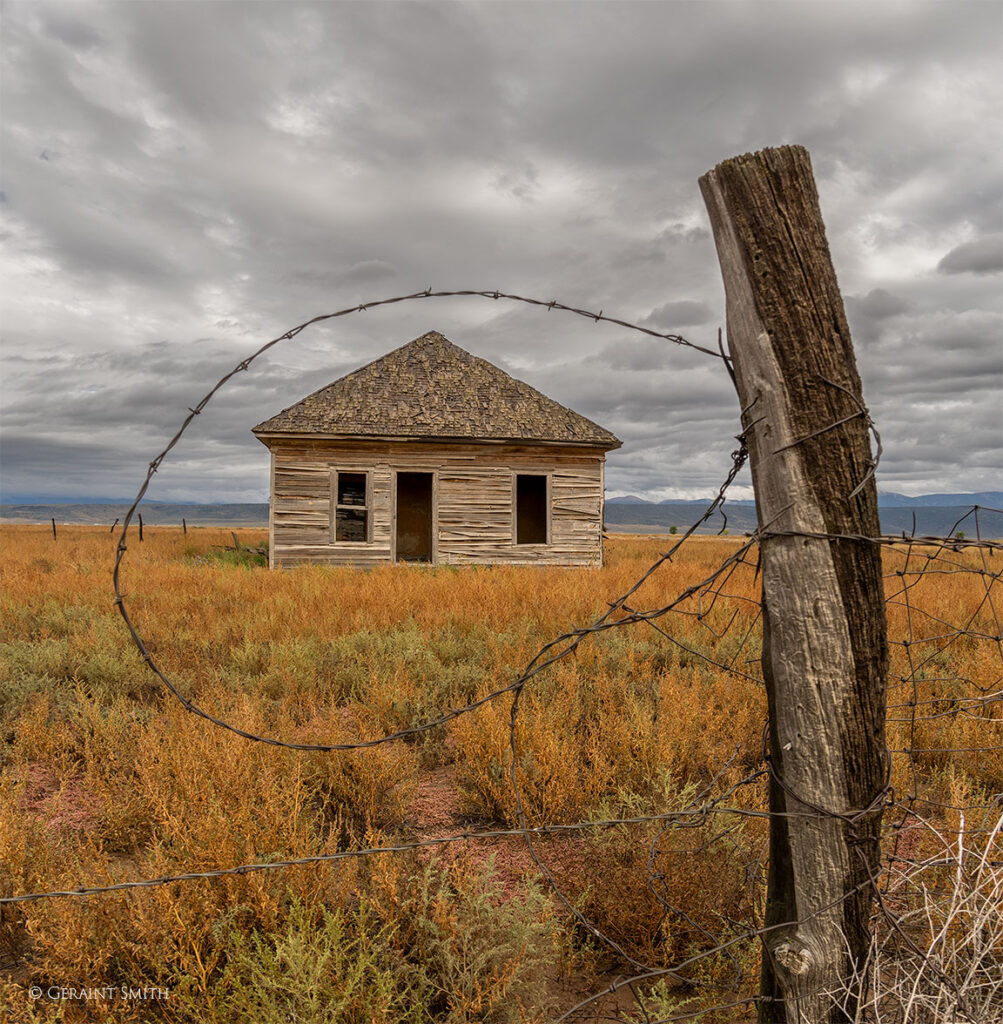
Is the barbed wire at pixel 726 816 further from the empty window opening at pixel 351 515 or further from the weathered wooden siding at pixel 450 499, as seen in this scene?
the empty window opening at pixel 351 515

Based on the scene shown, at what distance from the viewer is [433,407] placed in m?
16.1

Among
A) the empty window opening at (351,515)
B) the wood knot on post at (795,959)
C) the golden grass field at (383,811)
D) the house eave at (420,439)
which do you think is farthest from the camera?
the empty window opening at (351,515)

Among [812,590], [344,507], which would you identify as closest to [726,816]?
[812,590]

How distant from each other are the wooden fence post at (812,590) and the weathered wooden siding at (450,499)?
45.2 ft

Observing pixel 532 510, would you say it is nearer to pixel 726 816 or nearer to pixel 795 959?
pixel 726 816

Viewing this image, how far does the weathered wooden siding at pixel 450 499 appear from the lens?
1509 centimetres

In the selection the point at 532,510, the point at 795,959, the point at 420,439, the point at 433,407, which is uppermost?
the point at 433,407

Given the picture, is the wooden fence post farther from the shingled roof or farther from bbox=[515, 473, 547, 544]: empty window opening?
bbox=[515, 473, 547, 544]: empty window opening

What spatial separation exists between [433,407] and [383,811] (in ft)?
43.4

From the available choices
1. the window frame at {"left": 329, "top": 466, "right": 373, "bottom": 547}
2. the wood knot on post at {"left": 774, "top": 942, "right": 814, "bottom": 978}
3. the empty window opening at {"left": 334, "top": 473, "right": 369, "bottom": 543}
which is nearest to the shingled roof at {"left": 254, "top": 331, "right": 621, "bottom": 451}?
the window frame at {"left": 329, "top": 466, "right": 373, "bottom": 547}

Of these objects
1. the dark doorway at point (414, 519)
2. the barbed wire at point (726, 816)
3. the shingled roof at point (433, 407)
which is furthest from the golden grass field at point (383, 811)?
the dark doorway at point (414, 519)

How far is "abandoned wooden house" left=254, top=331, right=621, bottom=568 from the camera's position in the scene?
15.1 metres

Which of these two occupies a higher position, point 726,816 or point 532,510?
point 532,510

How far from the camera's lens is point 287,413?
49.6ft
